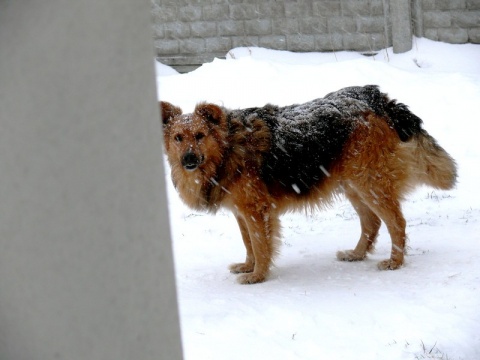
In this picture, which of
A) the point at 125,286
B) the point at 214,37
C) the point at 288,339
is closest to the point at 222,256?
the point at 288,339

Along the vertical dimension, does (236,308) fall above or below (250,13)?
below

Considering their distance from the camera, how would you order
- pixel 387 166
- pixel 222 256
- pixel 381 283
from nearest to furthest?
pixel 381 283 → pixel 387 166 → pixel 222 256

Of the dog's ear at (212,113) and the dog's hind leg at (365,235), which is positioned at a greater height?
the dog's ear at (212,113)

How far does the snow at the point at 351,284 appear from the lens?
4.22m

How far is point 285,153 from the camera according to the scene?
588 centimetres

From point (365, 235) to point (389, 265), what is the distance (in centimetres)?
51

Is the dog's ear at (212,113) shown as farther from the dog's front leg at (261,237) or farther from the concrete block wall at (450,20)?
the concrete block wall at (450,20)

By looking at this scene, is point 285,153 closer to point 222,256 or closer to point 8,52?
point 222,256

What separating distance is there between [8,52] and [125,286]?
0.47 m

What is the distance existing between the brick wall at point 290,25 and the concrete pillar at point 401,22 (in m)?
0.12

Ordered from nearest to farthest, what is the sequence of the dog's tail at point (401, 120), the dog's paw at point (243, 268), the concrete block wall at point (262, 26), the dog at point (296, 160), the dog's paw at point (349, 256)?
the dog at point (296, 160), the dog's tail at point (401, 120), the dog's paw at point (243, 268), the dog's paw at point (349, 256), the concrete block wall at point (262, 26)

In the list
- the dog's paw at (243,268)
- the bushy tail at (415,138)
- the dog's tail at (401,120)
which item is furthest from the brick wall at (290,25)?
the dog's paw at (243,268)

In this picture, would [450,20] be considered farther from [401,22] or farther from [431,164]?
[431,164]

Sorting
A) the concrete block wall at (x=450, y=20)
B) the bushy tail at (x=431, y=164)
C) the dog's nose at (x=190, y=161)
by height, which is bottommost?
the bushy tail at (x=431, y=164)
